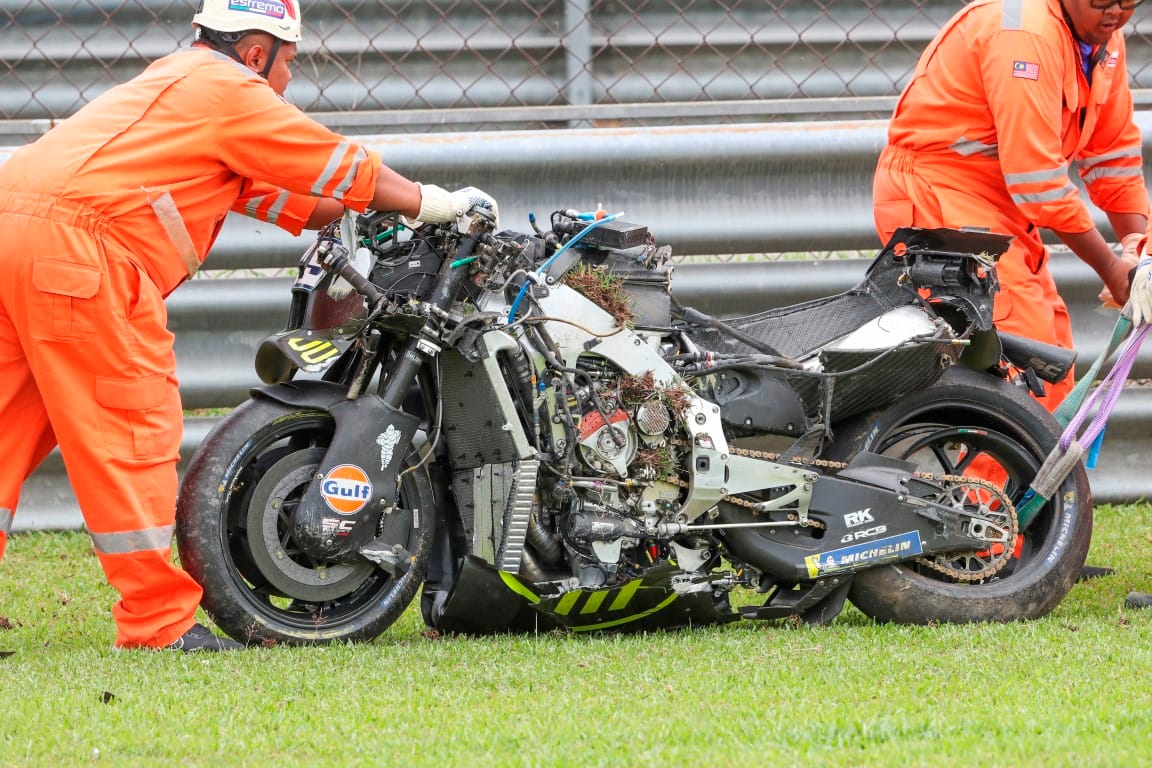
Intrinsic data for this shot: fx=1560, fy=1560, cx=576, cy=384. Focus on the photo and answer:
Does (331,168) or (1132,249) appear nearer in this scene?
(331,168)

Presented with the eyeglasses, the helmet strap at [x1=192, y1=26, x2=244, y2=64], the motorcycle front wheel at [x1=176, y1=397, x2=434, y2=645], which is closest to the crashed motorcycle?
the motorcycle front wheel at [x1=176, y1=397, x2=434, y2=645]

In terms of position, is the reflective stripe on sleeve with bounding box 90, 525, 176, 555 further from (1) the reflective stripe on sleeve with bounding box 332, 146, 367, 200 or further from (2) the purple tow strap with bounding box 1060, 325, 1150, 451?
(2) the purple tow strap with bounding box 1060, 325, 1150, 451

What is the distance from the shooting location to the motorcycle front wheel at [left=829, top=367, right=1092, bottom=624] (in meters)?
4.61

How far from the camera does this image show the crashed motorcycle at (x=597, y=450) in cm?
425

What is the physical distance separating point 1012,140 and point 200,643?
2.86 meters

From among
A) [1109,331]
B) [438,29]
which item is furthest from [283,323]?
[1109,331]

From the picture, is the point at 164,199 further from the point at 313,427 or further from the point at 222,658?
the point at 222,658

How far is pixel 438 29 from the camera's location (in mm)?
6406

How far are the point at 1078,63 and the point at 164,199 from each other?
113 inches

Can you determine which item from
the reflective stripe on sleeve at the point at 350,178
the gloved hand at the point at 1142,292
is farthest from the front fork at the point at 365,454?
the gloved hand at the point at 1142,292

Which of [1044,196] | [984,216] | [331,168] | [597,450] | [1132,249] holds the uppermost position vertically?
[331,168]

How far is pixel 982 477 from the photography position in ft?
16.0

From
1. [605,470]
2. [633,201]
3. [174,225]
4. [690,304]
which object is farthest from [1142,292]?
[174,225]

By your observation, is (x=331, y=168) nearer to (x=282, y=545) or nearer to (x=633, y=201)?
(x=282, y=545)
